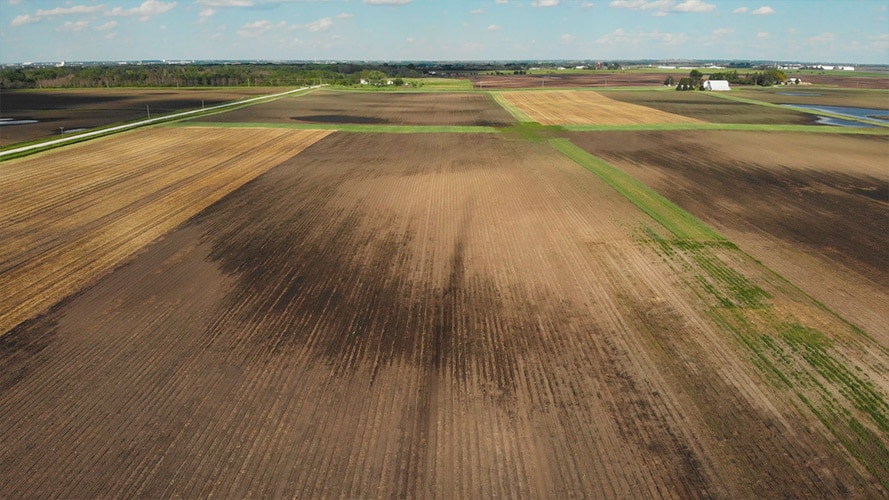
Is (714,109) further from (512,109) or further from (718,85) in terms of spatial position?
(718,85)

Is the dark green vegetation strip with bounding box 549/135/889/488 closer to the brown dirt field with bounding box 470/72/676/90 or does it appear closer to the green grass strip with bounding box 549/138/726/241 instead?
the green grass strip with bounding box 549/138/726/241

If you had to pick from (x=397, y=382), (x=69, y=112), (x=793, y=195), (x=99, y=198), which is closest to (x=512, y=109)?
(x=793, y=195)

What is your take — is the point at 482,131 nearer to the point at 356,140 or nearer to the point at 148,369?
the point at 356,140

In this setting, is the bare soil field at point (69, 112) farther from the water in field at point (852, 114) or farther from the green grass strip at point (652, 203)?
the water in field at point (852, 114)

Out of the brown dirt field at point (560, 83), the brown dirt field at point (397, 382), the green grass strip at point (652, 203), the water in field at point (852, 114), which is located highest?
the brown dirt field at point (560, 83)

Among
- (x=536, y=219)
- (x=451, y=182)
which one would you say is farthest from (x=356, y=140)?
(x=536, y=219)

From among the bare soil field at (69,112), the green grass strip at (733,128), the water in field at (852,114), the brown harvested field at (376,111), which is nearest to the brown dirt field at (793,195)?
the green grass strip at (733,128)

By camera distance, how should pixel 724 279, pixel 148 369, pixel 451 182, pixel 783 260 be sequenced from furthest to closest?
pixel 451 182 → pixel 783 260 → pixel 724 279 → pixel 148 369
